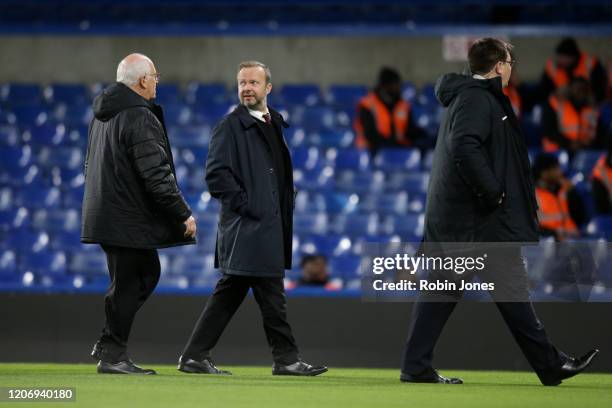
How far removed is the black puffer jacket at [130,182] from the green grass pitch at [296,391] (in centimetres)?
75

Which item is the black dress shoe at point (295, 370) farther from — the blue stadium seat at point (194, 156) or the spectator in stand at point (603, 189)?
the blue stadium seat at point (194, 156)

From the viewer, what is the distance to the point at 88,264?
36.4 feet

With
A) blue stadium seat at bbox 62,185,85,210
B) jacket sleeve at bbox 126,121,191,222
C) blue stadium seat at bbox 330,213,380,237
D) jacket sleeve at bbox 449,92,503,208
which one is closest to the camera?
jacket sleeve at bbox 449,92,503,208

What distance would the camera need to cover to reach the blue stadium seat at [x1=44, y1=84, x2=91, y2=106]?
1388 cm

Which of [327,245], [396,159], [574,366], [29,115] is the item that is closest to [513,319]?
[574,366]

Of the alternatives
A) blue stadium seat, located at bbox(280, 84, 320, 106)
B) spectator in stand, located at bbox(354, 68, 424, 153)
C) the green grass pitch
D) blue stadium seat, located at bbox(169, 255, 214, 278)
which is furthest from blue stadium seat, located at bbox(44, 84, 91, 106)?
the green grass pitch

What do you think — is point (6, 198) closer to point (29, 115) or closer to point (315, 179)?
point (29, 115)

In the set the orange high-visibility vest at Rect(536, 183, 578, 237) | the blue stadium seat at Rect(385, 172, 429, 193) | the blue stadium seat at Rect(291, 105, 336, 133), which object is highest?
the blue stadium seat at Rect(291, 105, 336, 133)

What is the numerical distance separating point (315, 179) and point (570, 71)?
3304 millimetres

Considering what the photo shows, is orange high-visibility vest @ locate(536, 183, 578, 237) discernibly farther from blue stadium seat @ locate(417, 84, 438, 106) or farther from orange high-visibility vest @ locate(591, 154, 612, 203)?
blue stadium seat @ locate(417, 84, 438, 106)

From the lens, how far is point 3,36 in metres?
14.6

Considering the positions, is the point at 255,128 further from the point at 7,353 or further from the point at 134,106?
the point at 7,353

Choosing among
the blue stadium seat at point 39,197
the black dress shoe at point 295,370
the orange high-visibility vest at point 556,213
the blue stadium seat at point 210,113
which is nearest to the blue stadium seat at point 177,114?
the blue stadium seat at point 210,113

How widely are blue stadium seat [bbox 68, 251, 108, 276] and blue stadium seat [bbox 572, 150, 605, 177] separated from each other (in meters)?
4.93
